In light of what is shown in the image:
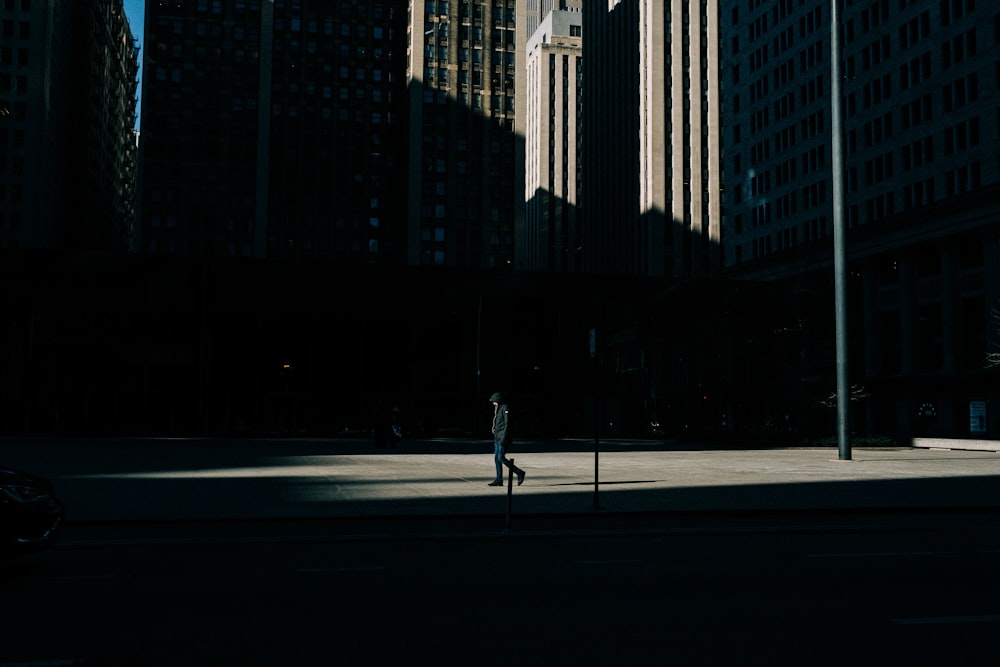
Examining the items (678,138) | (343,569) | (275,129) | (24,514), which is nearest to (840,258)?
(343,569)

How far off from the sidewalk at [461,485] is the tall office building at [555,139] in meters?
158

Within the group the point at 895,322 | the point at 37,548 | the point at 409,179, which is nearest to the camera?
the point at 37,548

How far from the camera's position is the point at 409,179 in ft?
412

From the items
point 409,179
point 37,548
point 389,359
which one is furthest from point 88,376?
point 409,179

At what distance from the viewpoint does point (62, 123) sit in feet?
390

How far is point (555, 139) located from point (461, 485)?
178m

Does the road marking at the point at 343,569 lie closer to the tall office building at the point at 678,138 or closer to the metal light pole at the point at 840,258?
the metal light pole at the point at 840,258

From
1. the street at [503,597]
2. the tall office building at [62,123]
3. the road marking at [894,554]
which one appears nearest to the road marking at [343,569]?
the street at [503,597]

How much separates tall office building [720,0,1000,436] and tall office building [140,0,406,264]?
55120 millimetres

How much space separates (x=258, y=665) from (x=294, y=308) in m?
47.3

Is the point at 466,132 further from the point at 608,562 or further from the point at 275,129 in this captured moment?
the point at 608,562

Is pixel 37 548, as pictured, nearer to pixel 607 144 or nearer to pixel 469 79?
pixel 469 79

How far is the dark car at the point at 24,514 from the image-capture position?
346 inches

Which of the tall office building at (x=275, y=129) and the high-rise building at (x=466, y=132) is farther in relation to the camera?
the high-rise building at (x=466, y=132)
